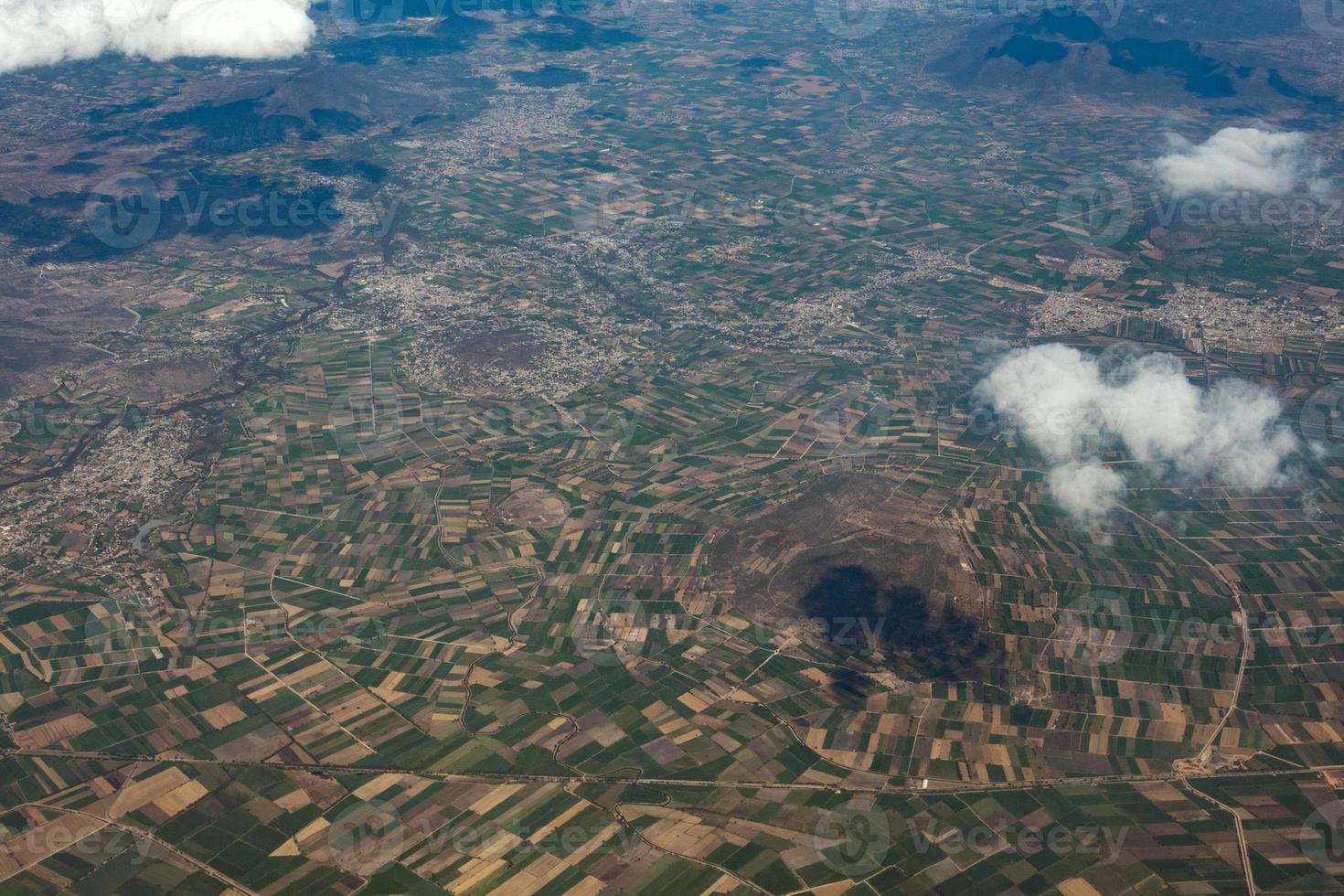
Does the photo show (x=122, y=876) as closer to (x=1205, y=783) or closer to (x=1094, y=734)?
(x=1094, y=734)

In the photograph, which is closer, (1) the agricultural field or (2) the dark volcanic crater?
(1) the agricultural field

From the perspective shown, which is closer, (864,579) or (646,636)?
(646,636)

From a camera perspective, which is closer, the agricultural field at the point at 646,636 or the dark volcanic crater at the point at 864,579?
the agricultural field at the point at 646,636

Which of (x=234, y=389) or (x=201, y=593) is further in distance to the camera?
(x=234, y=389)

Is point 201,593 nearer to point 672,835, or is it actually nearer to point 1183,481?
point 672,835

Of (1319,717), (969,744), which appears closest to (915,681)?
(969,744)

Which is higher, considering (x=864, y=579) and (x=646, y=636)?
(x=864, y=579)

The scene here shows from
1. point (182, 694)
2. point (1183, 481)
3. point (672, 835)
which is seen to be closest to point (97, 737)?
point (182, 694)

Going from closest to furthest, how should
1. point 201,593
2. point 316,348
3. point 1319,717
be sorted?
1. point 1319,717
2. point 201,593
3. point 316,348

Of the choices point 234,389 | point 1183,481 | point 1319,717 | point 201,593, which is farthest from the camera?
point 234,389

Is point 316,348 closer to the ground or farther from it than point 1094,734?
farther from it
